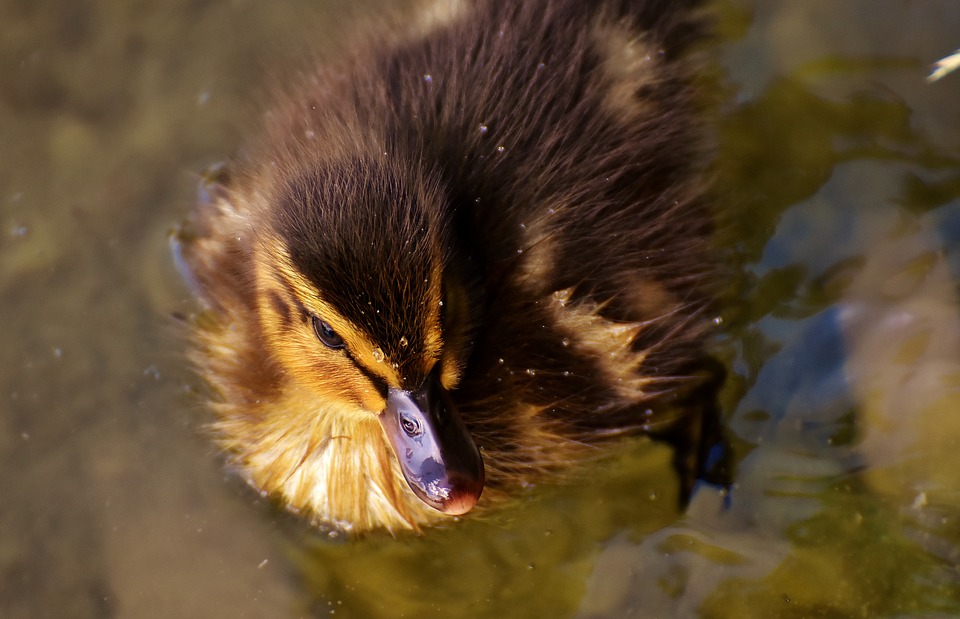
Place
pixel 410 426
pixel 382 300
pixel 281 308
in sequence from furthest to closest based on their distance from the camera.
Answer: pixel 281 308
pixel 410 426
pixel 382 300

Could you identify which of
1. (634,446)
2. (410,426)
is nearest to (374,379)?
(410,426)

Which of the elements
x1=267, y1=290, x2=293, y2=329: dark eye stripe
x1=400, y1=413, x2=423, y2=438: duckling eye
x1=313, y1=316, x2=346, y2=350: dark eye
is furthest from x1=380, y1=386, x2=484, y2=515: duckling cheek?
x1=267, y1=290, x2=293, y2=329: dark eye stripe

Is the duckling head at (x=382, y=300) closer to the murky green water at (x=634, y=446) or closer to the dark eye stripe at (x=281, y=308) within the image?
the dark eye stripe at (x=281, y=308)

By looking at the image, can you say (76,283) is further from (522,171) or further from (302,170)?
(522,171)

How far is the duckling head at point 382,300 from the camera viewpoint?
1.40 metres

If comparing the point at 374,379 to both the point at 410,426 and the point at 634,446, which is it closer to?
the point at 410,426

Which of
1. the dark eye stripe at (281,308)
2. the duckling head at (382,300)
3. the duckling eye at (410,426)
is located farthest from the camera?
the dark eye stripe at (281,308)

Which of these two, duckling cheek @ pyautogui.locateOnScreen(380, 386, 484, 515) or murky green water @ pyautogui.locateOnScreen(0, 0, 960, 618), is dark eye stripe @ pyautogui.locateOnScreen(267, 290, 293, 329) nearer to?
duckling cheek @ pyautogui.locateOnScreen(380, 386, 484, 515)

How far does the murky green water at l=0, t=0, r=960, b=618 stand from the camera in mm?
1813

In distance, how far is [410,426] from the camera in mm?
1518

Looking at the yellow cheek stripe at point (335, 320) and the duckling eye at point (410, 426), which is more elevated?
the yellow cheek stripe at point (335, 320)

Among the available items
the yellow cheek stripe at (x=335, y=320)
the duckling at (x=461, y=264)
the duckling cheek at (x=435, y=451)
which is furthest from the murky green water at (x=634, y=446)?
the yellow cheek stripe at (x=335, y=320)

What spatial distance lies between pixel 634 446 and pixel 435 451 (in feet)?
1.95

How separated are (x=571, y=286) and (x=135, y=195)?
1123 millimetres
